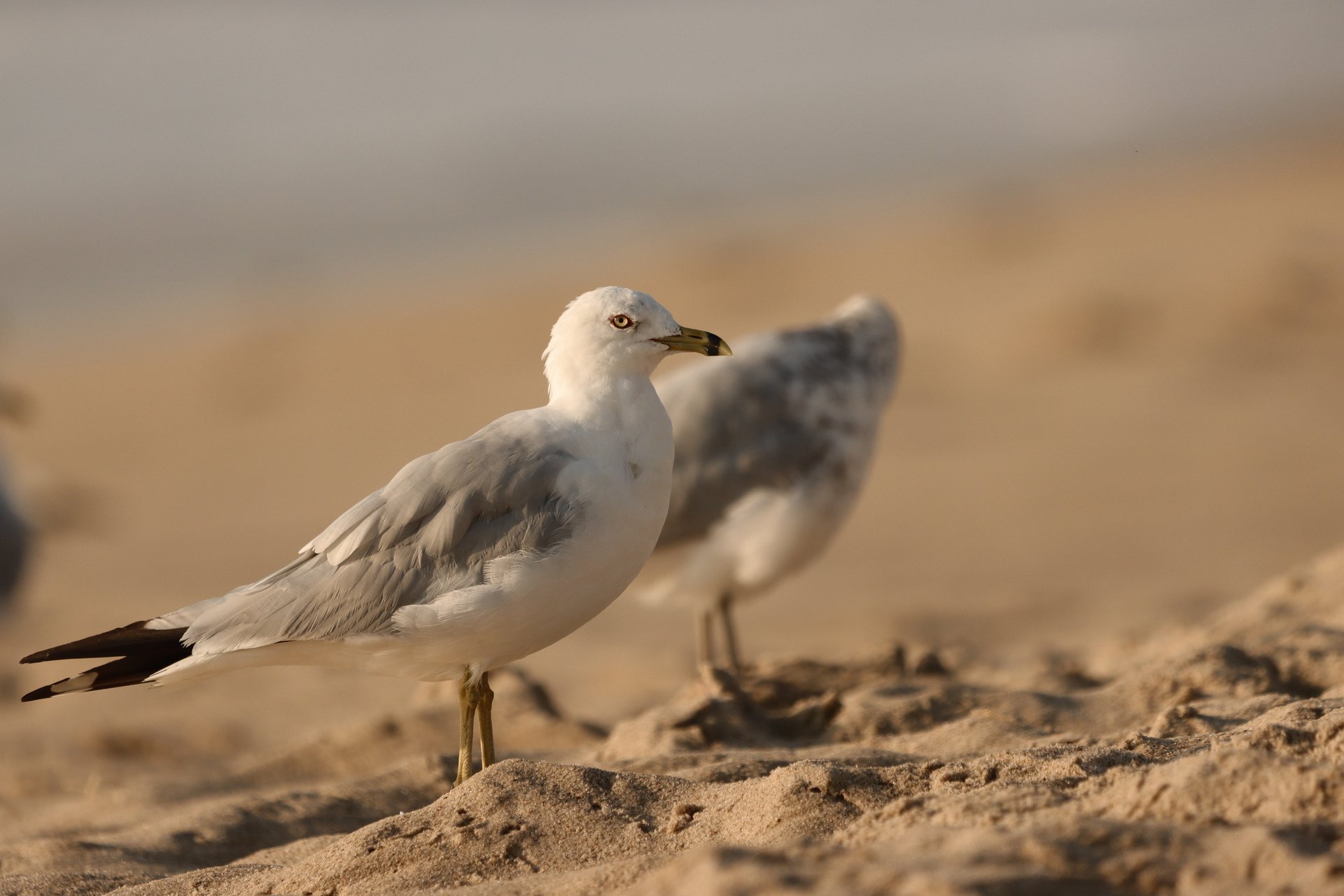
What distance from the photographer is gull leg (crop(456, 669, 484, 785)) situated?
14.0 feet

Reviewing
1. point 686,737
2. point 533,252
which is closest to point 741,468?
point 686,737

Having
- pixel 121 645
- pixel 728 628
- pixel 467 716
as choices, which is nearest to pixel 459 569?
pixel 467 716

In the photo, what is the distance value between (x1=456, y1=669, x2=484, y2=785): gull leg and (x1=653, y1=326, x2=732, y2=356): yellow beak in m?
1.05

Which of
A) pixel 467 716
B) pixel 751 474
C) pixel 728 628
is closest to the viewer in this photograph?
pixel 467 716

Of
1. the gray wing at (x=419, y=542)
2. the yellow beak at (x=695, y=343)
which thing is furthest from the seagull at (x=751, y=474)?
the gray wing at (x=419, y=542)

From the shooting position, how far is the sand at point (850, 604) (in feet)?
10.3

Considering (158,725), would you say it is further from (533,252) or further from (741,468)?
(533,252)

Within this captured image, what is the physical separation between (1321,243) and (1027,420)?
16.9 ft

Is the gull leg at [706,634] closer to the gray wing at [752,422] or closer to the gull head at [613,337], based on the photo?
the gray wing at [752,422]

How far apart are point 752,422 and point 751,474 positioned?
9.2 inches

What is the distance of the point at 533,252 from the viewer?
23672 mm

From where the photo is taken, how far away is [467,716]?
169 inches

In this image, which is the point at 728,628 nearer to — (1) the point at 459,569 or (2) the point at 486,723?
(2) the point at 486,723

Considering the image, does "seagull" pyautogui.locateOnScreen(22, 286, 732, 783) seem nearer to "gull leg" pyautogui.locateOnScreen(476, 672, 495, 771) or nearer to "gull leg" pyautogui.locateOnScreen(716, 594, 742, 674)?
"gull leg" pyautogui.locateOnScreen(476, 672, 495, 771)
